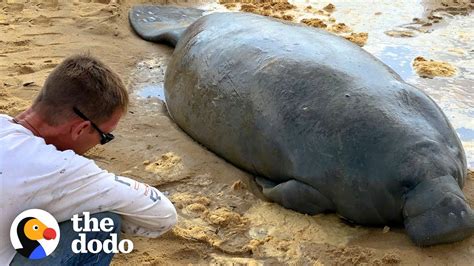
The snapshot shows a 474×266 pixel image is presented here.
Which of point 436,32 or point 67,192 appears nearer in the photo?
point 67,192

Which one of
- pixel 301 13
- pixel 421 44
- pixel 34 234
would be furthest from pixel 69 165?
pixel 301 13

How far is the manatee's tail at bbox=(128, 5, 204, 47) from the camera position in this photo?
6.16 m

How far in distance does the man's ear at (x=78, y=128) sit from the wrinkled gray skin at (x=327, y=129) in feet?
5.02

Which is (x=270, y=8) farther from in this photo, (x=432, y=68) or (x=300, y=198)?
(x=300, y=198)

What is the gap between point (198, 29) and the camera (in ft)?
16.3

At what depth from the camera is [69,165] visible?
2.29 meters

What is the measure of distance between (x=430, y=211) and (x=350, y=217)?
459 mm

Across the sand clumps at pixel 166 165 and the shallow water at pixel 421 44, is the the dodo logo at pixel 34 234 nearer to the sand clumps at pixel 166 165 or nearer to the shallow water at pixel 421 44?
the sand clumps at pixel 166 165

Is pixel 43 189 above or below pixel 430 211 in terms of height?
above

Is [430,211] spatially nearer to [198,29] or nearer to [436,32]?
[198,29]

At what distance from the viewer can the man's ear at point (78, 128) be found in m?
2.40

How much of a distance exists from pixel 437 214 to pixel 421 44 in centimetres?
323

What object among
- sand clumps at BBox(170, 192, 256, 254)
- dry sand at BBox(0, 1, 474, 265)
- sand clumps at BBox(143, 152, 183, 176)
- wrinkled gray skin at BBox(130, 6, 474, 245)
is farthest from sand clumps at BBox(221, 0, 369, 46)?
sand clumps at BBox(170, 192, 256, 254)

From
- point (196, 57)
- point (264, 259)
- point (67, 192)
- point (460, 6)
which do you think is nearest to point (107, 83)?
point (67, 192)
